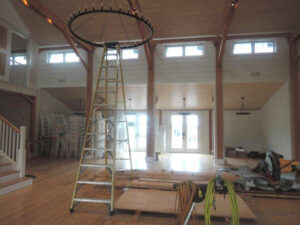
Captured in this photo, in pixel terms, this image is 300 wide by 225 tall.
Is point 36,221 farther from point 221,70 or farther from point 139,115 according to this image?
point 139,115

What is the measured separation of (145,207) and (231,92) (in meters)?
7.17

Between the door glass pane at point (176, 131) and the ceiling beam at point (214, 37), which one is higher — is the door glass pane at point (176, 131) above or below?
below

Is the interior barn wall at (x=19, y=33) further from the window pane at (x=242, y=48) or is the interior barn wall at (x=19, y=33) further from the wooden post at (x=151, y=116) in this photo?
the window pane at (x=242, y=48)

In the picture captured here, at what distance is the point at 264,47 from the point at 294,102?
2306 millimetres

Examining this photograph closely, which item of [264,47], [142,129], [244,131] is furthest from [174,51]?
[244,131]

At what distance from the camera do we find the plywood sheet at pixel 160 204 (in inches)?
113

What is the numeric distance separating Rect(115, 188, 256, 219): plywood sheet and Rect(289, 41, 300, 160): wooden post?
18.0ft

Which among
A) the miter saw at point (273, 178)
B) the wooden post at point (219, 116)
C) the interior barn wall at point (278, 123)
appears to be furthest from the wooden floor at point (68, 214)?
the interior barn wall at point (278, 123)

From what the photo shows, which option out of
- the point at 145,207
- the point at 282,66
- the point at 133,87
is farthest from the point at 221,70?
the point at 145,207

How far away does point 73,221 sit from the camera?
9.21ft

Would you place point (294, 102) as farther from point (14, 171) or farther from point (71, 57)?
point (71, 57)

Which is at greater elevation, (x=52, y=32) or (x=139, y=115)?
(x=52, y=32)

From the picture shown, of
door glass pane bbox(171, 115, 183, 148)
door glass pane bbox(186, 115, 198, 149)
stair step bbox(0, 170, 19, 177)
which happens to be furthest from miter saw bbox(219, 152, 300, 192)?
door glass pane bbox(171, 115, 183, 148)

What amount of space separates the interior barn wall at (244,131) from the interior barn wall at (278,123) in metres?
0.37
